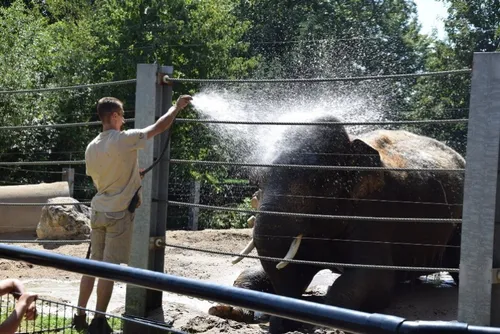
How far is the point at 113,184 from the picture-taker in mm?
6184

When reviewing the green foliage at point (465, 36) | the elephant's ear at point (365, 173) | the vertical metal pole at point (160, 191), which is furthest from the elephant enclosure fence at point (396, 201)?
the green foliage at point (465, 36)

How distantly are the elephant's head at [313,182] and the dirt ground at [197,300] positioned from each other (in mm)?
839

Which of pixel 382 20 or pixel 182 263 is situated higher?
pixel 382 20

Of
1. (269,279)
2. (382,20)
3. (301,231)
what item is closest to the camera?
(301,231)

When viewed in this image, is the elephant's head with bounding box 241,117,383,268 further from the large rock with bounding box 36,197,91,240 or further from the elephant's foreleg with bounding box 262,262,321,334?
the large rock with bounding box 36,197,91,240

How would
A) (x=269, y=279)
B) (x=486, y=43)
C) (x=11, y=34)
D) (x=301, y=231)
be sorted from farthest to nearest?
1. (x=486, y=43)
2. (x=11, y=34)
3. (x=269, y=279)
4. (x=301, y=231)

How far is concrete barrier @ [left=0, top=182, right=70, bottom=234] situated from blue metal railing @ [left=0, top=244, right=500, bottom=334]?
36.2 ft

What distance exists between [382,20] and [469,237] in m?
30.7

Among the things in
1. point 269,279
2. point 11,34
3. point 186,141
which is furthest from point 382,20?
point 269,279

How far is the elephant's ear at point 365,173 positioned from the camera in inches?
310

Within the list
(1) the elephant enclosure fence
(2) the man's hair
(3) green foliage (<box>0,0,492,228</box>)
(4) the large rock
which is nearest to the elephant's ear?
(1) the elephant enclosure fence

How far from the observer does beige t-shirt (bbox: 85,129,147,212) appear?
6086 millimetres

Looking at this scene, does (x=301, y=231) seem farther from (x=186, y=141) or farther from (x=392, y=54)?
(x=392, y=54)

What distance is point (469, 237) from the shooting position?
17.0 feet
